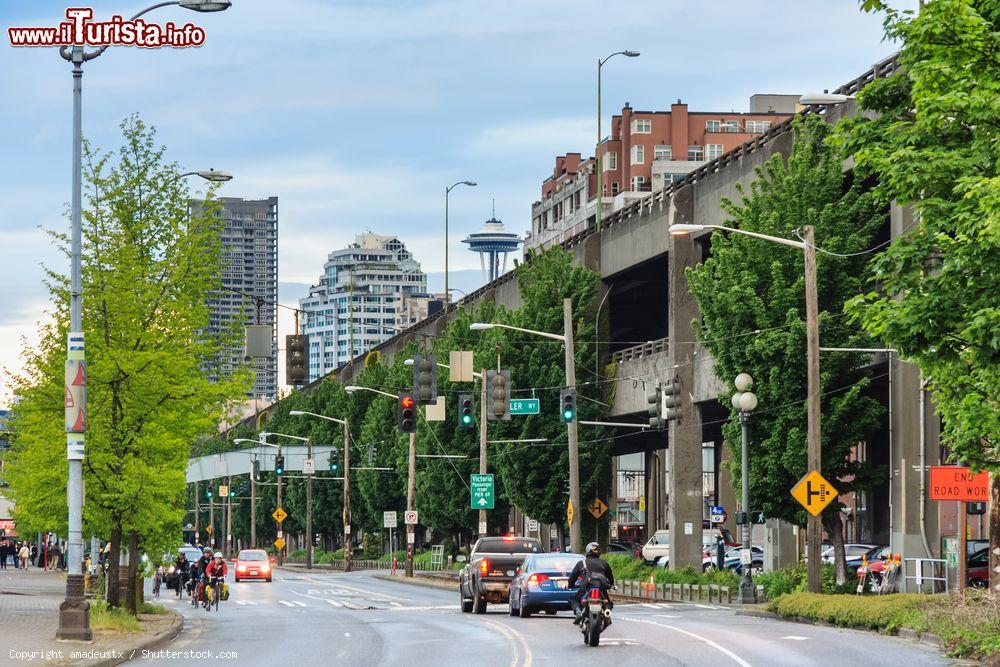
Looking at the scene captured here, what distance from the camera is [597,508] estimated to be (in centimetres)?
6581

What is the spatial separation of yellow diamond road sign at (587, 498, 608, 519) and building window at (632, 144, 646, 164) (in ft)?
274

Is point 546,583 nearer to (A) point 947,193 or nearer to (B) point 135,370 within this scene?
(B) point 135,370

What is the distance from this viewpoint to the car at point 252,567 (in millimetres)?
74500

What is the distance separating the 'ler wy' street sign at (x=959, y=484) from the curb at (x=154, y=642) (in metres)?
14.8

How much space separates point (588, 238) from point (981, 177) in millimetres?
49205

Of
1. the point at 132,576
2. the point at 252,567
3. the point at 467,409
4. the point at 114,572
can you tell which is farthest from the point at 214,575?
the point at 252,567

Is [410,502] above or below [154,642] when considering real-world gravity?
above

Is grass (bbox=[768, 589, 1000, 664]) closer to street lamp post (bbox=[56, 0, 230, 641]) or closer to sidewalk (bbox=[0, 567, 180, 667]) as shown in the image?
sidewalk (bbox=[0, 567, 180, 667])

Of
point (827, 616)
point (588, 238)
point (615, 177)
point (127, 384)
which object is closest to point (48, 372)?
point (127, 384)

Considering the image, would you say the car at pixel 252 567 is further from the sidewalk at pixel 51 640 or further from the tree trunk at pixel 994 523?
the tree trunk at pixel 994 523

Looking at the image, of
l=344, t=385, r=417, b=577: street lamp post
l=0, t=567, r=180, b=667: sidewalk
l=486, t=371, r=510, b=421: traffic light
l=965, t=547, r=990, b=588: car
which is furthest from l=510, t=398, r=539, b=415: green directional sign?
l=344, t=385, r=417, b=577: street lamp post

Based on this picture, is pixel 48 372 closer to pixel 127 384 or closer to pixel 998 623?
pixel 127 384

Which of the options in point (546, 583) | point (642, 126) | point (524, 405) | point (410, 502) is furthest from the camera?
point (642, 126)

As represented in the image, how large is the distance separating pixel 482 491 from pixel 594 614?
37375 mm
